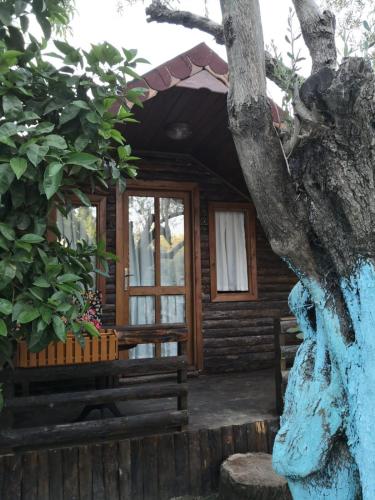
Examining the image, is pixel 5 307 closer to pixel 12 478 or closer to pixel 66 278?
pixel 66 278

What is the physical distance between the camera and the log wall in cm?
312

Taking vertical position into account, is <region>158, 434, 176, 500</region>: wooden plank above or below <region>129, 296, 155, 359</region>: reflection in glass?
below

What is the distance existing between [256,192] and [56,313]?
4.15ft

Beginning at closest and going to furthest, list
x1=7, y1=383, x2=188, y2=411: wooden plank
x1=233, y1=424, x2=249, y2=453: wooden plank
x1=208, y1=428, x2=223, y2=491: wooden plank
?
x1=7, y1=383, x2=188, y2=411: wooden plank < x1=208, y1=428, x2=223, y2=491: wooden plank < x1=233, y1=424, x2=249, y2=453: wooden plank

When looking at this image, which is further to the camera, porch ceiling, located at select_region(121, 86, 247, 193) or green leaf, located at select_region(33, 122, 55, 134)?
porch ceiling, located at select_region(121, 86, 247, 193)

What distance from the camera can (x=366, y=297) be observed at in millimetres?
1449

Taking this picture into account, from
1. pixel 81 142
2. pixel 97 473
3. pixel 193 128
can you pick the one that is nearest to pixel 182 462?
pixel 97 473

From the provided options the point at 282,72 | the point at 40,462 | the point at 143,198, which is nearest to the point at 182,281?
the point at 143,198

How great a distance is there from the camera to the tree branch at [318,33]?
1767 millimetres

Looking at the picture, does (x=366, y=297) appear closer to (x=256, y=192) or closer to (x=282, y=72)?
(x=256, y=192)

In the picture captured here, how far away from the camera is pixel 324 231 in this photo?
1.54 metres

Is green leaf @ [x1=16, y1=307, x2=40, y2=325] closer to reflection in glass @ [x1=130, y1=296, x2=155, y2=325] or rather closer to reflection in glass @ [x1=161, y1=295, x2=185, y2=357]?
reflection in glass @ [x1=130, y1=296, x2=155, y2=325]

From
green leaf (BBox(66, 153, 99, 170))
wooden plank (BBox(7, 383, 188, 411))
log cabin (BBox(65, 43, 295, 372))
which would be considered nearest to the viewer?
green leaf (BBox(66, 153, 99, 170))

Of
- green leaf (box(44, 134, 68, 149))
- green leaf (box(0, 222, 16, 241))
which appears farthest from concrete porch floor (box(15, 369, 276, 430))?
green leaf (box(44, 134, 68, 149))
